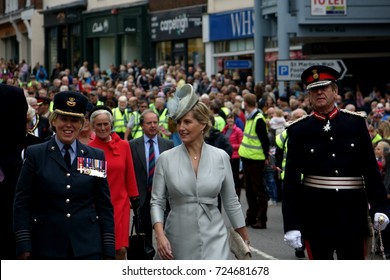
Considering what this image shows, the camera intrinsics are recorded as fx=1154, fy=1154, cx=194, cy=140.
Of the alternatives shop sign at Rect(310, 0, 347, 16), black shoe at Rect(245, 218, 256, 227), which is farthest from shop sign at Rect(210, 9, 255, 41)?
black shoe at Rect(245, 218, 256, 227)

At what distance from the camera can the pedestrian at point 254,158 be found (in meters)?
16.7

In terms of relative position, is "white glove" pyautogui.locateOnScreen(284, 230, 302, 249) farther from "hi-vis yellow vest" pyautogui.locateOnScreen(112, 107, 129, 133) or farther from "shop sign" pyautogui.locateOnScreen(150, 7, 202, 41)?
"shop sign" pyautogui.locateOnScreen(150, 7, 202, 41)

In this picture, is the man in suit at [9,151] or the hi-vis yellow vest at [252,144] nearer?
the man in suit at [9,151]

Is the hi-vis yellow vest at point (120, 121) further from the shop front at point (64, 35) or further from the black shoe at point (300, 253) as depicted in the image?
the shop front at point (64, 35)

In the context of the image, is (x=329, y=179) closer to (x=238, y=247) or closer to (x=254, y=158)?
(x=238, y=247)

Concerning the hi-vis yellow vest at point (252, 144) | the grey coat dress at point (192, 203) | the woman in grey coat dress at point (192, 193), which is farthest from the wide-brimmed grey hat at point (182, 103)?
the hi-vis yellow vest at point (252, 144)

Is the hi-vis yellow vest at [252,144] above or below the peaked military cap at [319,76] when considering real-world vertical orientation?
below

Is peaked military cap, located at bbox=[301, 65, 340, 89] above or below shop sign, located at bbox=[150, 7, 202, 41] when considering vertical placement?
below

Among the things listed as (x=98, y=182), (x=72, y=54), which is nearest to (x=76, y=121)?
(x=98, y=182)

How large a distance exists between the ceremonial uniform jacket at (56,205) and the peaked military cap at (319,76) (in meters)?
1.69

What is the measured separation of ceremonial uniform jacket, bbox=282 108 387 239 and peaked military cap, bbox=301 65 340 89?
0.74ft

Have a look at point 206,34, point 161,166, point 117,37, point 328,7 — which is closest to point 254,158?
point 161,166

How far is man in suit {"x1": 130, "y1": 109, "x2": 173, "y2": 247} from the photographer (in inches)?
443

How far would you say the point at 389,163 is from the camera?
13398mm
